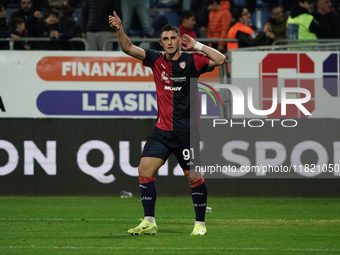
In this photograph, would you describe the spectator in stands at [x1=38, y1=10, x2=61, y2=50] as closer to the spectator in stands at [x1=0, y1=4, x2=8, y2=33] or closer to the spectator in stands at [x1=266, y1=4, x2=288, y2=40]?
the spectator in stands at [x1=0, y1=4, x2=8, y2=33]

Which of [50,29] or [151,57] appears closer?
[151,57]

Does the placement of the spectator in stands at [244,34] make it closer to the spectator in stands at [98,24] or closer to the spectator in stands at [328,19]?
the spectator in stands at [328,19]

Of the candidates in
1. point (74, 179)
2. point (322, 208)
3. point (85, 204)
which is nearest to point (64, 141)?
point (74, 179)

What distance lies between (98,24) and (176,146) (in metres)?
6.53

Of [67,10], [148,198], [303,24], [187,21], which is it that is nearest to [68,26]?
[67,10]

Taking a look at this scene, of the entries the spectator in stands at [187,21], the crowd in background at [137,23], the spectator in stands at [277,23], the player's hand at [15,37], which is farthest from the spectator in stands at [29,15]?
the spectator in stands at [277,23]

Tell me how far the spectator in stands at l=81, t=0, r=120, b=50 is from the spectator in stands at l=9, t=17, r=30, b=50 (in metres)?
1.15

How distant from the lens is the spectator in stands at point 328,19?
13367 millimetres

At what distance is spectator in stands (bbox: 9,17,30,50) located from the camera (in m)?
13.0

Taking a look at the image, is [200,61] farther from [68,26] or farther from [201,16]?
[201,16]

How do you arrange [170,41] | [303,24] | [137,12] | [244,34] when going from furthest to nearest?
[137,12], [303,24], [244,34], [170,41]

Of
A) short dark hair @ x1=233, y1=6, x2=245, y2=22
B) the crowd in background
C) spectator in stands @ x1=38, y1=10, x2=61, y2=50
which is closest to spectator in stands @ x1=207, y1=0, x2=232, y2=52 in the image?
the crowd in background

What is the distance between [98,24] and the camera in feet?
43.6

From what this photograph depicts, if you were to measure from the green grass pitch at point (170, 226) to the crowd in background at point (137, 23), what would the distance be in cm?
328
